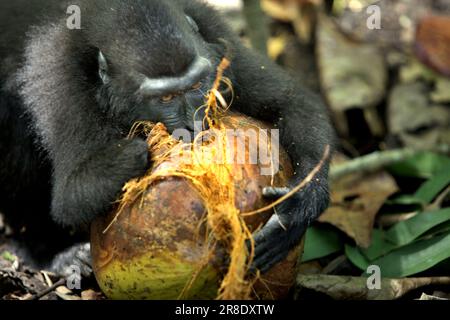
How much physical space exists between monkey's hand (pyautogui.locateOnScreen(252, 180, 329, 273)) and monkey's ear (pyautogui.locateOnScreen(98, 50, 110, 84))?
143 centimetres

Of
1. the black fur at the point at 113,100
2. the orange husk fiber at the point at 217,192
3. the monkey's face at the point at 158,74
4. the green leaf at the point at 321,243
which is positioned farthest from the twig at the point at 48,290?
the green leaf at the point at 321,243

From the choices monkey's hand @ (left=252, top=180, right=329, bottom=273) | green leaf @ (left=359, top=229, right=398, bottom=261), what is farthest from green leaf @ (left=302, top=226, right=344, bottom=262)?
monkey's hand @ (left=252, top=180, right=329, bottom=273)

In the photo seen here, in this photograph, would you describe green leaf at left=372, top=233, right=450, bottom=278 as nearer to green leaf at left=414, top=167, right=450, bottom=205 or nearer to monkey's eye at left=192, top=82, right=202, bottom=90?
green leaf at left=414, top=167, right=450, bottom=205

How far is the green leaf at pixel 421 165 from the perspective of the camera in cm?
679

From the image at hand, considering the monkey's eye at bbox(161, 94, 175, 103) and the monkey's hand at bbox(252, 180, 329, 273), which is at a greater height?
the monkey's eye at bbox(161, 94, 175, 103)

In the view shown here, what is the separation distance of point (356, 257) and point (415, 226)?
602 millimetres

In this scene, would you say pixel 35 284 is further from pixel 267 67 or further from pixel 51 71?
pixel 267 67

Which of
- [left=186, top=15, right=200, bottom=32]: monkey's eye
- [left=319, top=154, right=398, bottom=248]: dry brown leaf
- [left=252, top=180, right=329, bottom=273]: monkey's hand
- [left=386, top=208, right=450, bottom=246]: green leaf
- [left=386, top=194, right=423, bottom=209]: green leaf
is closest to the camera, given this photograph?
[left=252, top=180, right=329, bottom=273]: monkey's hand

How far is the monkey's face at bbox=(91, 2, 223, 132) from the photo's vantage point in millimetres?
4387

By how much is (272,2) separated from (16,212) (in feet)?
15.4

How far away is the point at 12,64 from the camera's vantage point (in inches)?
215

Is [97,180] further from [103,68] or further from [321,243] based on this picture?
[321,243]

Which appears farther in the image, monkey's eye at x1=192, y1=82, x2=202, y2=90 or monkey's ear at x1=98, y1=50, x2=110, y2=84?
monkey's ear at x1=98, y1=50, x2=110, y2=84

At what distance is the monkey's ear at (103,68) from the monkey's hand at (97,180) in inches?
18.9
